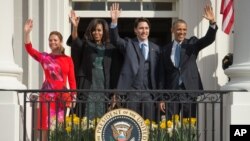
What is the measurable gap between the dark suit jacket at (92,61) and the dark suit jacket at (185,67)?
2.14 feet

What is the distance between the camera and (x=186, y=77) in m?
11.0

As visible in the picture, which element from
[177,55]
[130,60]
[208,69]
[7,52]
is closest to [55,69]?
[7,52]

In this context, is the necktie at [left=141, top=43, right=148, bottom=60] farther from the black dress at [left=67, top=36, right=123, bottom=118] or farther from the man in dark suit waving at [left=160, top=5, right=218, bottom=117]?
the black dress at [left=67, top=36, right=123, bottom=118]

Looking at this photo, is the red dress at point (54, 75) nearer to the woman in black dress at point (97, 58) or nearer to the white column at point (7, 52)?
the woman in black dress at point (97, 58)

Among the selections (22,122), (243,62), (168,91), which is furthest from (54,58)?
(243,62)

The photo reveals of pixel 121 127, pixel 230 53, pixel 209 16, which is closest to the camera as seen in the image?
pixel 121 127

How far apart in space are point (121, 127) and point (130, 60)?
1.23 metres

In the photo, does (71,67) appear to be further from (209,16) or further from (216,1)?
(216,1)

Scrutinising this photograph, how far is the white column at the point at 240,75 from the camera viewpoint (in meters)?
10.1

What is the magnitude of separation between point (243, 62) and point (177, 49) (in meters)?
1.13

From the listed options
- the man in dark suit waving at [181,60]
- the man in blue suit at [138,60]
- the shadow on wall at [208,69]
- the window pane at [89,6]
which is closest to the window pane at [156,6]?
the window pane at [89,6]

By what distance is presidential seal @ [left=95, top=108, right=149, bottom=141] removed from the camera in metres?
9.88

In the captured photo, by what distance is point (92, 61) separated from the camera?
1105 cm

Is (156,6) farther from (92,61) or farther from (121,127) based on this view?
(121,127)
